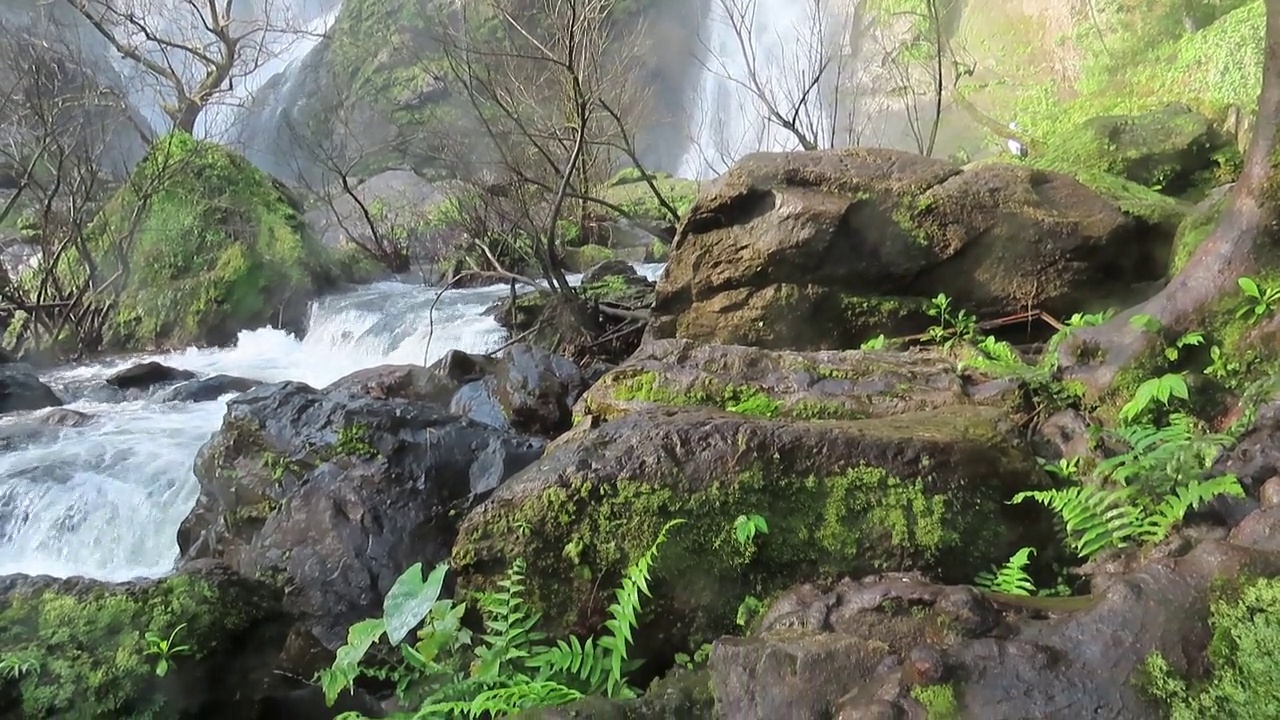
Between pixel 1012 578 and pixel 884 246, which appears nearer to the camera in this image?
pixel 1012 578

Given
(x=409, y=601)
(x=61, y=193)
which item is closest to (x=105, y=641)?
(x=409, y=601)

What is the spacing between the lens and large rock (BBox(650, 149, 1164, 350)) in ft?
17.1

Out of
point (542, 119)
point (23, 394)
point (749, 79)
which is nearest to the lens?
point (23, 394)

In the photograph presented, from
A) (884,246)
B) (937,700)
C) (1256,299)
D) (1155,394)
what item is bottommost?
(937,700)

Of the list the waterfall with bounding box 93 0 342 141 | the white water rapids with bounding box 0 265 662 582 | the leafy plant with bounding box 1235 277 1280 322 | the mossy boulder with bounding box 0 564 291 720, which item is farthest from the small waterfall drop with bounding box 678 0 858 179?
the mossy boulder with bounding box 0 564 291 720

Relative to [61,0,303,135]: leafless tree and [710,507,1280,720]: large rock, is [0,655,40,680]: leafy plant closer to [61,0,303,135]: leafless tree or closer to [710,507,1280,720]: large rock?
[710,507,1280,720]: large rock

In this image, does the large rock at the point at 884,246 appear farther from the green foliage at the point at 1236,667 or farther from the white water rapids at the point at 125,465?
the white water rapids at the point at 125,465

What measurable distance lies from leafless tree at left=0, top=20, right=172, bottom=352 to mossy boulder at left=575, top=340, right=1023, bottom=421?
417 inches

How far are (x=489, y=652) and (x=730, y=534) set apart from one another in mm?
885

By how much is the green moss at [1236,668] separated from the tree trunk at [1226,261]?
6.16 feet

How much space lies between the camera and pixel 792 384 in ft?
13.0

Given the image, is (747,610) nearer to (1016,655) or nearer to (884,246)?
(1016,655)

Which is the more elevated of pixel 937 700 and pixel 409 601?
pixel 937 700

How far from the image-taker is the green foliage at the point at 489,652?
2465 millimetres
